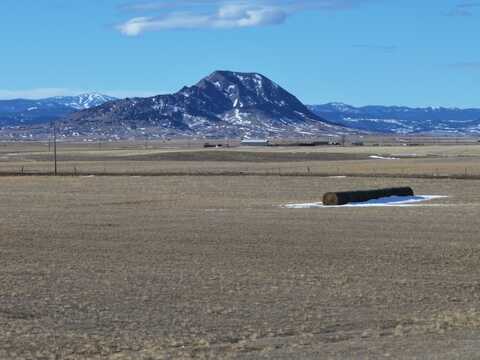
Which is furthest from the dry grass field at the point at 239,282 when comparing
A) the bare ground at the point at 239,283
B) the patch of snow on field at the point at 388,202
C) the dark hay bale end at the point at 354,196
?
the dark hay bale end at the point at 354,196

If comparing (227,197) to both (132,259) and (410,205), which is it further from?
(132,259)

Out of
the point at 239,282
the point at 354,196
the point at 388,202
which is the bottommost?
the point at 388,202

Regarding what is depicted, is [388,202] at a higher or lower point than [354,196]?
lower

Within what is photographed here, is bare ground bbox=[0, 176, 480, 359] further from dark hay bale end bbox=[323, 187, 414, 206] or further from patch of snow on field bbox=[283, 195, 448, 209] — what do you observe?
dark hay bale end bbox=[323, 187, 414, 206]

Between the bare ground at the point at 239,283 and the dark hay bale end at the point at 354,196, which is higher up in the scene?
the bare ground at the point at 239,283

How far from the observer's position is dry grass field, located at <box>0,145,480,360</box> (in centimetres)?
1438

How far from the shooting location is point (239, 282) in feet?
68.2

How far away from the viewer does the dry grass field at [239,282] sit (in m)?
14.4

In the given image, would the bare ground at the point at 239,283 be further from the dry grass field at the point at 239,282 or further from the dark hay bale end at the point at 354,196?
the dark hay bale end at the point at 354,196

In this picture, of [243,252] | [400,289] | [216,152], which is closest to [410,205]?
[243,252]

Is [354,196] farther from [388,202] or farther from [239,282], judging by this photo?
[239,282]

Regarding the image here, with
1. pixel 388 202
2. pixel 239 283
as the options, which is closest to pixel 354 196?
pixel 388 202

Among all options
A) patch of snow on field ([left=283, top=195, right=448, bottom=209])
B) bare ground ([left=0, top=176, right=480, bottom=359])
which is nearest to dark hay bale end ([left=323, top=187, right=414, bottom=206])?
patch of snow on field ([left=283, top=195, right=448, bottom=209])

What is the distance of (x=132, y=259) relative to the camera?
2455cm
